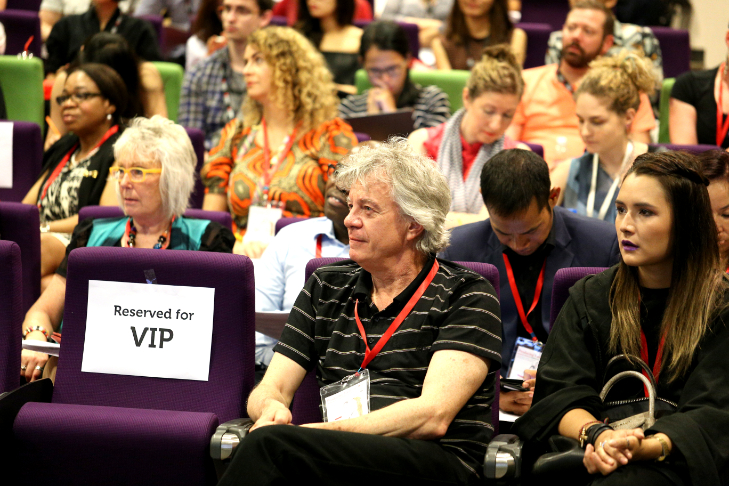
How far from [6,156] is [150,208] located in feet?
4.62

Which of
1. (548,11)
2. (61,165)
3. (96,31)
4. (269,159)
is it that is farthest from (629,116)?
(96,31)

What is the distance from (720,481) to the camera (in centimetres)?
193

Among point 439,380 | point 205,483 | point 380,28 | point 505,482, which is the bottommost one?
point 205,483

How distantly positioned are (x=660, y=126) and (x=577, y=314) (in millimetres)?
2968

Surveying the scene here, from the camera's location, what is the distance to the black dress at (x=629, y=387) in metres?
1.89

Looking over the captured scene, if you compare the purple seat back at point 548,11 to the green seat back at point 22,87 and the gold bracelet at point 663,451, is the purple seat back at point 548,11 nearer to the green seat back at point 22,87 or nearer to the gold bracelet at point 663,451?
the green seat back at point 22,87

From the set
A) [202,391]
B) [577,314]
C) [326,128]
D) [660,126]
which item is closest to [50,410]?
[202,391]

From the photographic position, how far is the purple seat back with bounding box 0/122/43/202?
3.95 m

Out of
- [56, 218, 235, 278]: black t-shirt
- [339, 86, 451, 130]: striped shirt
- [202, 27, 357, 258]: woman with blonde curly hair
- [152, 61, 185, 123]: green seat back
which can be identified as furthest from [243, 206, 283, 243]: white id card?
[152, 61, 185, 123]: green seat back

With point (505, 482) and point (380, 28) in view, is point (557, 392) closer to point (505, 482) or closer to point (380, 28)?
point (505, 482)

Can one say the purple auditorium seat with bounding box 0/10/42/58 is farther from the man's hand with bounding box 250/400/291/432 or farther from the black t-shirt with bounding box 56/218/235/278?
the man's hand with bounding box 250/400/291/432

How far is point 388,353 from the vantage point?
6.98ft

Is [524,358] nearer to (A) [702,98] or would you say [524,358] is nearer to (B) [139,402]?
(B) [139,402]

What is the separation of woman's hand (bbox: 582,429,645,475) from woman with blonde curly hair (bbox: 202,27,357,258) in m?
2.21
